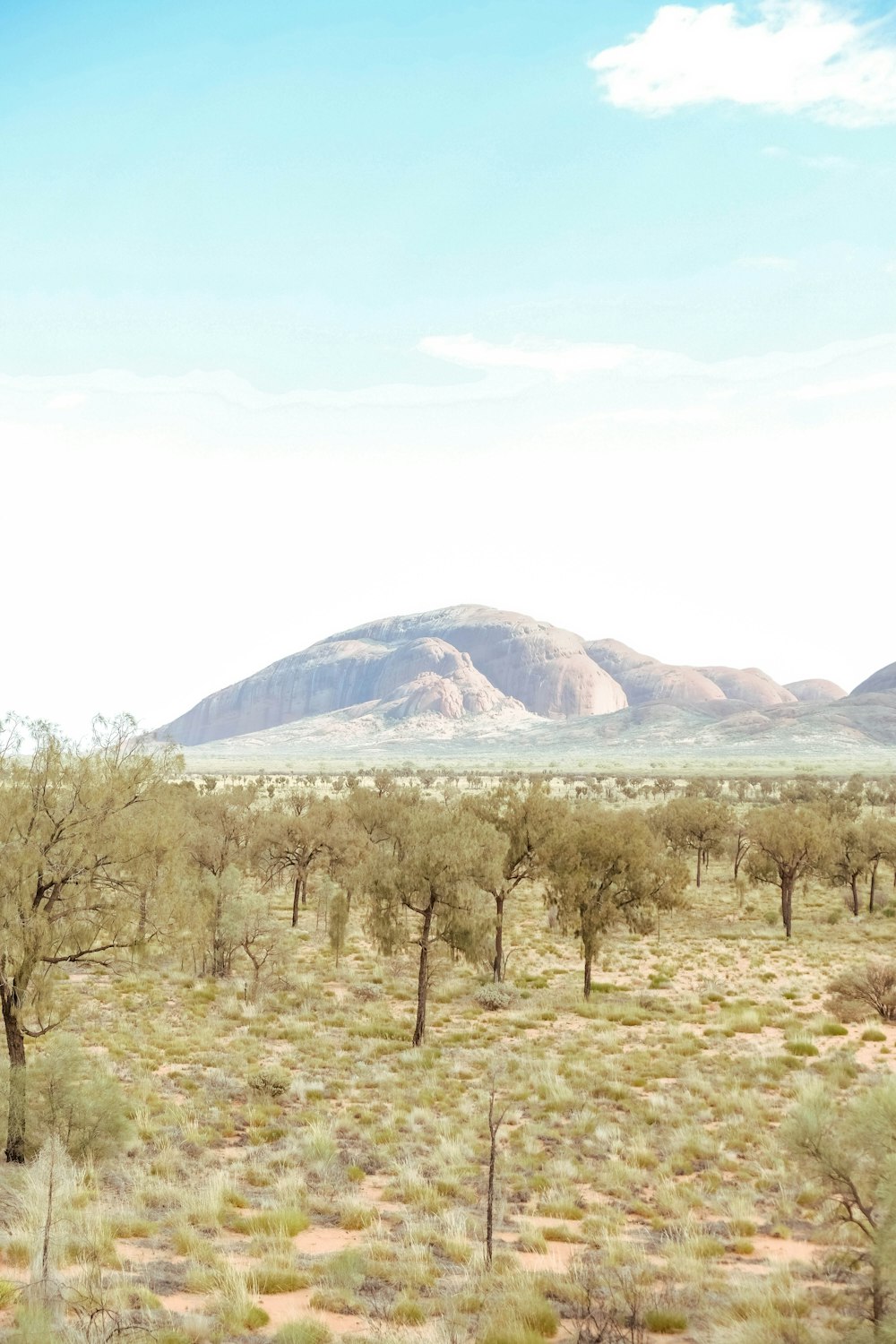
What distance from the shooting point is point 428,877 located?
22.7 meters

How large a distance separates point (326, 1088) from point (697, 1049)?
979 cm

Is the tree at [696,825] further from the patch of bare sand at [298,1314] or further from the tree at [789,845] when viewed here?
the patch of bare sand at [298,1314]

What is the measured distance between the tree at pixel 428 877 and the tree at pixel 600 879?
531 cm

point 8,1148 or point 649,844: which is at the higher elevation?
point 649,844

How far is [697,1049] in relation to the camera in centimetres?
2203

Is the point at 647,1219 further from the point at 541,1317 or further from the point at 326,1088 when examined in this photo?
the point at 326,1088

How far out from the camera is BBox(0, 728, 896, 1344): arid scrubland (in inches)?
371

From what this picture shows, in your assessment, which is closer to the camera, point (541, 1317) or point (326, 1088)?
point (541, 1317)

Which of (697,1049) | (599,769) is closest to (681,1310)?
(697,1049)

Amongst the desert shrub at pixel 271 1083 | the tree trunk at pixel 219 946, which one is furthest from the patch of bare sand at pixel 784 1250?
the tree trunk at pixel 219 946

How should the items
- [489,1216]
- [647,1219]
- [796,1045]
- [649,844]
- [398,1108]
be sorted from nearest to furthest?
1. [489,1216]
2. [647,1219]
3. [398,1108]
4. [796,1045]
5. [649,844]

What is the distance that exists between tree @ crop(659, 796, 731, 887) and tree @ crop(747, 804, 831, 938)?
1034cm

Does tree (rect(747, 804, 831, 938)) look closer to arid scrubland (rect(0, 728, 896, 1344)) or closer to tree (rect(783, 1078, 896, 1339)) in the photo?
arid scrubland (rect(0, 728, 896, 1344))

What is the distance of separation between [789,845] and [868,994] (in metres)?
12.5
